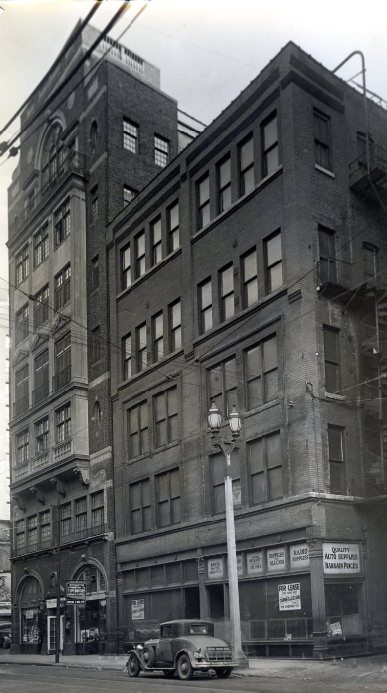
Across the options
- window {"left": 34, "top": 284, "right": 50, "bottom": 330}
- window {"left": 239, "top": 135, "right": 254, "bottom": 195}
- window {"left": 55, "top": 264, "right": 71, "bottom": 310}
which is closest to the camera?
window {"left": 239, "top": 135, "right": 254, "bottom": 195}

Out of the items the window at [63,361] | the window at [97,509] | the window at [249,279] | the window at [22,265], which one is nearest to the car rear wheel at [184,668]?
the window at [249,279]

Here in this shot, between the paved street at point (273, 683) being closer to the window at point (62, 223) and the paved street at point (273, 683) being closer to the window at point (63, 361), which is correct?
the window at point (63, 361)

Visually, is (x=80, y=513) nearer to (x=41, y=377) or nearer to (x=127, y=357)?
(x=41, y=377)

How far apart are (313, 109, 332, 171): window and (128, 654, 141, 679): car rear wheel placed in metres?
20.1

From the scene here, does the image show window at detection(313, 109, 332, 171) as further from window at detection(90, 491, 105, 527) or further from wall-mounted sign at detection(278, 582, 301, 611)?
window at detection(90, 491, 105, 527)

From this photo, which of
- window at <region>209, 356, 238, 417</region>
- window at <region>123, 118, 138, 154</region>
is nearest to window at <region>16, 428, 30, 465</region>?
window at <region>123, 118, 138, 154</region>

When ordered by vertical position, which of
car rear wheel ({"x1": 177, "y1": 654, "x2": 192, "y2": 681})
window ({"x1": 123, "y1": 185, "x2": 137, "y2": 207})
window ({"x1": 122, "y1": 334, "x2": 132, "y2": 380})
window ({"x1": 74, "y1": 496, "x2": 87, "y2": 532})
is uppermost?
window ({"x1": 123, "y1": 185, "x2": 137, "y2": 207})

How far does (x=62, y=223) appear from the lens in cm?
5138

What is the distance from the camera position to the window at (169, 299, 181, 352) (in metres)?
40.4

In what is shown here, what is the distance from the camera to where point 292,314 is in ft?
107

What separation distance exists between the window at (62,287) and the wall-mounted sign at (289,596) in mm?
23942

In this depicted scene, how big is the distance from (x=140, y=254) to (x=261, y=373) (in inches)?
518

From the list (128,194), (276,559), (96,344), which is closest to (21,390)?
(96,344)

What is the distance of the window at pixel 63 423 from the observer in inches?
1890
